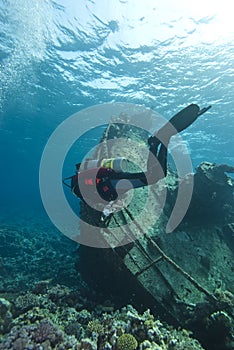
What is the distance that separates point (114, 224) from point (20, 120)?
28.8 m

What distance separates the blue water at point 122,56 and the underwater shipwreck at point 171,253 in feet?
21.0

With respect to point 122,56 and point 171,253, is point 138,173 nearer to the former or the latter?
point 171,253

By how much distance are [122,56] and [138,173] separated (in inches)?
521

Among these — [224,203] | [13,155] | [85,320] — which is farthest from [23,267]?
[13,155]

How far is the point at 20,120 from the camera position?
31.5 metres

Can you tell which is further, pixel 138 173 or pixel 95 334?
pixel 138 173

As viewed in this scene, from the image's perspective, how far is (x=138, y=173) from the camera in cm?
554

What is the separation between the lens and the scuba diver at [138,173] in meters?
5.34

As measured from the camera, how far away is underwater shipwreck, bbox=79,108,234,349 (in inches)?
226

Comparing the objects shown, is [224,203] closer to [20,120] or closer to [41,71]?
[41,71]

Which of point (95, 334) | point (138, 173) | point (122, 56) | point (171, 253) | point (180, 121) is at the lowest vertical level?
point (95, 334)

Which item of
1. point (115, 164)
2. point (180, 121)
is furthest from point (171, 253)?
point (180, 121)

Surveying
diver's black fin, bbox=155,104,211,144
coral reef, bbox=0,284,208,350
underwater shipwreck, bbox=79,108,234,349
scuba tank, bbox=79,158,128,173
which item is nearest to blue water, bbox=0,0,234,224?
underwater shipwreck, bbox=79,108,234,349

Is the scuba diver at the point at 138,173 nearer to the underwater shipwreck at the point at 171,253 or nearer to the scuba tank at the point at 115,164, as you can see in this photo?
the scuba tank at the point at 115,164
